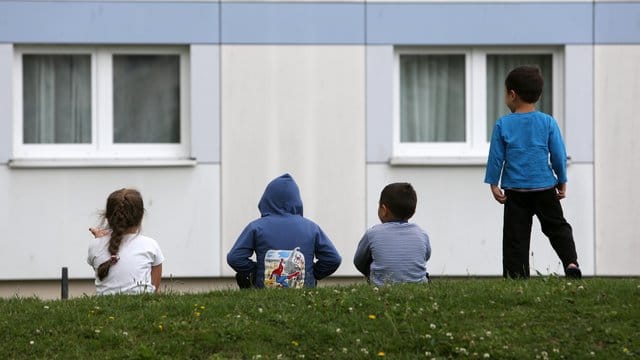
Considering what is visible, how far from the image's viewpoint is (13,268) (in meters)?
12.5

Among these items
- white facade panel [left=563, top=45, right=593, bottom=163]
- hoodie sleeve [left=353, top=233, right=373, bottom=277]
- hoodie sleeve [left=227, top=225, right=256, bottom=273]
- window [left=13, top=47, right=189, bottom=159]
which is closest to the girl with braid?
hoodie sleeve [left=227, top=225, right=256, bottom=273]

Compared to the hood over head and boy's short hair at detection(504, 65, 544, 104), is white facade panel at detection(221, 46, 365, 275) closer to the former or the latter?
the hood over head

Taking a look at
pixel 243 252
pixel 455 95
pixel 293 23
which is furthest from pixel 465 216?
pixel 243 252

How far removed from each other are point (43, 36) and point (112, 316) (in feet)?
19.5

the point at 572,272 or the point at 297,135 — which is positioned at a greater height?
the point at 297,135

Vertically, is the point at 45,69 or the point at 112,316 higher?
the point at 45,69

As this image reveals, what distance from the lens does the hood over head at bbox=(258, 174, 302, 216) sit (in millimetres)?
8750

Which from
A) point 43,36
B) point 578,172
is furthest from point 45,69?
point 578,172

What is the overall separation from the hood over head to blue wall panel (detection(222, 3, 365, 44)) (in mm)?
4212

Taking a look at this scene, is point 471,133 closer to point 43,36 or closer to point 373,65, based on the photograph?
point 373,65

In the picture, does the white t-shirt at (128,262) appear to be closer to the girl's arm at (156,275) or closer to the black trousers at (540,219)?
the girl's arm at (156,275)

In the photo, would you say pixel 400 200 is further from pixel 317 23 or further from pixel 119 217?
pixel 317 23

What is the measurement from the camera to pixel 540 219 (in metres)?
8.41

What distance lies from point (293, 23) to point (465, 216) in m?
2.83
